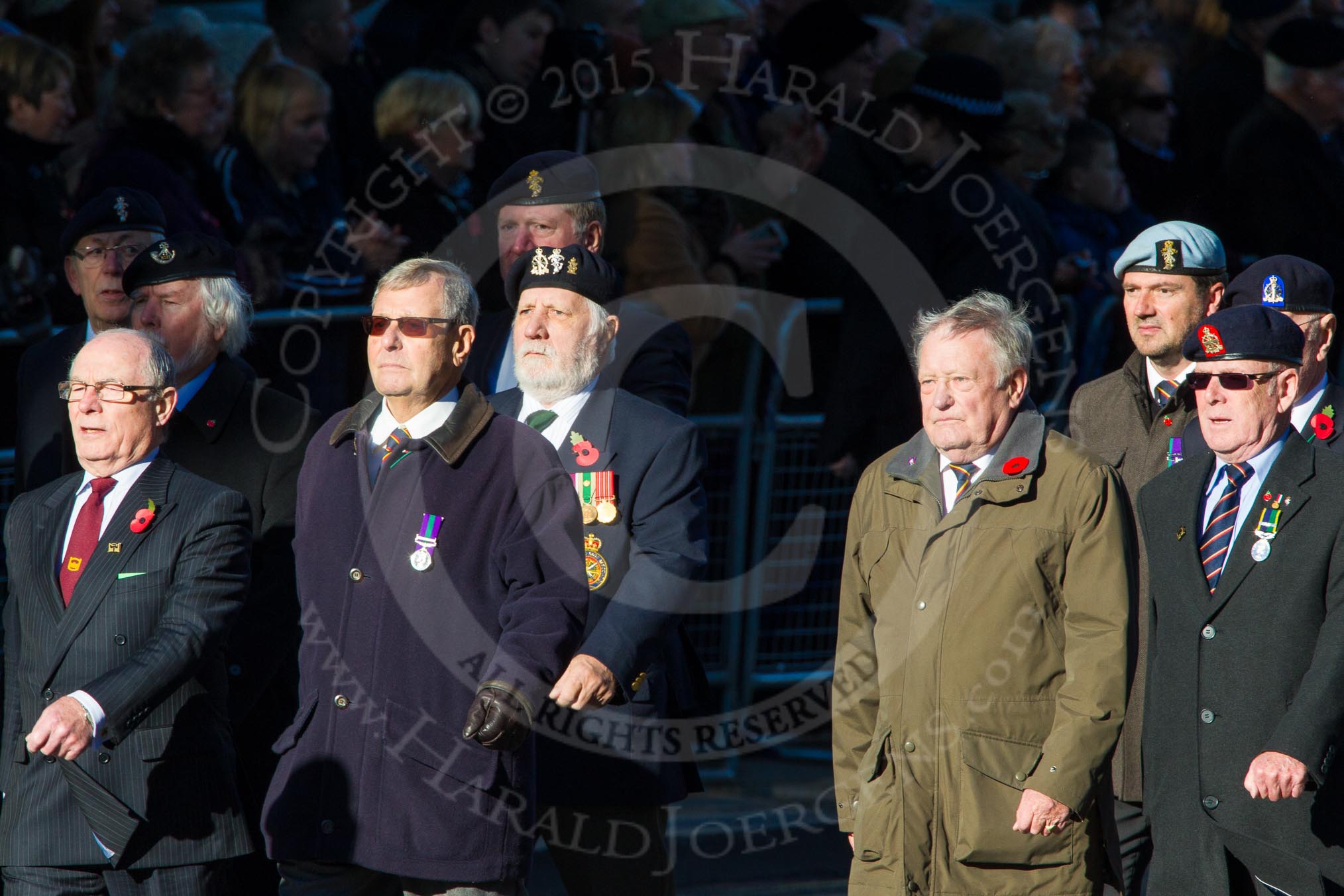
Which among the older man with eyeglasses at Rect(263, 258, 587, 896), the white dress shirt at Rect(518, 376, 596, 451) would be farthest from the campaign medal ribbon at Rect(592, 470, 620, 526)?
the older man with eyeglasses at Rect(263, 258, 587, 896)

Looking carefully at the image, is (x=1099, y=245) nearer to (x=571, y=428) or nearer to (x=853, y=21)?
(x=853, y=21)

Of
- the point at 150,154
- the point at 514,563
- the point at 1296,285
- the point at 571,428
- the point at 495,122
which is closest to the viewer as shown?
the point at 514,563

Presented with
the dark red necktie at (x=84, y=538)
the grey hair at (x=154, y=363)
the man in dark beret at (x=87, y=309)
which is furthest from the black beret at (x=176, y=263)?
the dark red necktie at (x=84, y=538)

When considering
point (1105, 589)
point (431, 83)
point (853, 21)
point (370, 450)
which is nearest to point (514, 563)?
point (370, 450)

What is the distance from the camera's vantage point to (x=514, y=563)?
176 inches

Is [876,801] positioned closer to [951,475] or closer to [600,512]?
[951,475]

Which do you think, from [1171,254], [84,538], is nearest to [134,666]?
[84,538]

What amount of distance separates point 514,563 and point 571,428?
0.73 m

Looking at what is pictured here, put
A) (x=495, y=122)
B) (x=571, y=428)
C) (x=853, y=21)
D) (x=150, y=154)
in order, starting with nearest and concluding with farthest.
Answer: (x=571, y=428) → (x=150, y=154) → (x=495, y=122) → (x=853, y=21)

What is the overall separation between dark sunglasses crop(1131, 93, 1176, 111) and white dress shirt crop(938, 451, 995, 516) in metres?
5.74

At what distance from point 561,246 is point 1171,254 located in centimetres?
188

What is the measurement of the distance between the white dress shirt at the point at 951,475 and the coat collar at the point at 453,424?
118 centimetres

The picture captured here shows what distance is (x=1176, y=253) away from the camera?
224 inches

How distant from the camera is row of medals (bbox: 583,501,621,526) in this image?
5.02 meters
